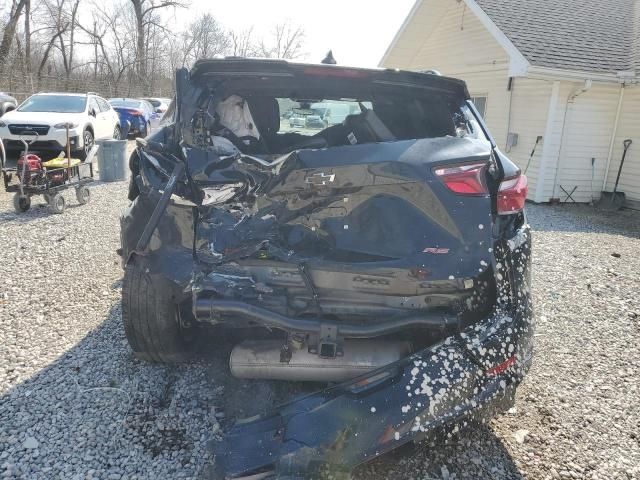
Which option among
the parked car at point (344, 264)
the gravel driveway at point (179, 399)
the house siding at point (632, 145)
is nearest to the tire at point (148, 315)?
the parked car at point (344, 264)

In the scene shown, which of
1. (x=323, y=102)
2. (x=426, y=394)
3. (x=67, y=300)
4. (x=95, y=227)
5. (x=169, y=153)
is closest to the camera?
(x=426, y=394)

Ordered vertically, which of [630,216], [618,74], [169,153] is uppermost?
[618,74]

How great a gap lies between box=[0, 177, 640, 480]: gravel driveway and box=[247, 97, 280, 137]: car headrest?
5.40 feet

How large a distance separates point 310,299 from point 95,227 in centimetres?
559

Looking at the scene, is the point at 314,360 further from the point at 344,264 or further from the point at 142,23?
the point at 142,23

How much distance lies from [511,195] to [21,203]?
7386 millimetres

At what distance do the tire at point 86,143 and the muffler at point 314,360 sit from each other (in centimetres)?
996

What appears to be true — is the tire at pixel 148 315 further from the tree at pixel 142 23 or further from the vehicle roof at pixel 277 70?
the tree at pixel 142 23

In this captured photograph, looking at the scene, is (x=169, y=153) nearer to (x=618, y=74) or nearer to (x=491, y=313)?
(x=491, y=313)

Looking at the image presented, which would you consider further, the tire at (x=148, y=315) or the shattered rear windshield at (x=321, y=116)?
the tire at (x=148, y=315)

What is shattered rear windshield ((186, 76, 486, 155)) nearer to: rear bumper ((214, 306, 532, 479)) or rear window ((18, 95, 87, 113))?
rear bumper ((214, 306, 532, 479))

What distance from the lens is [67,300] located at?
440cm

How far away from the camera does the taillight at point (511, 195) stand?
8.23 ft

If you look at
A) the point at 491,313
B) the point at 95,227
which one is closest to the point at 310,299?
the point at 491,313
